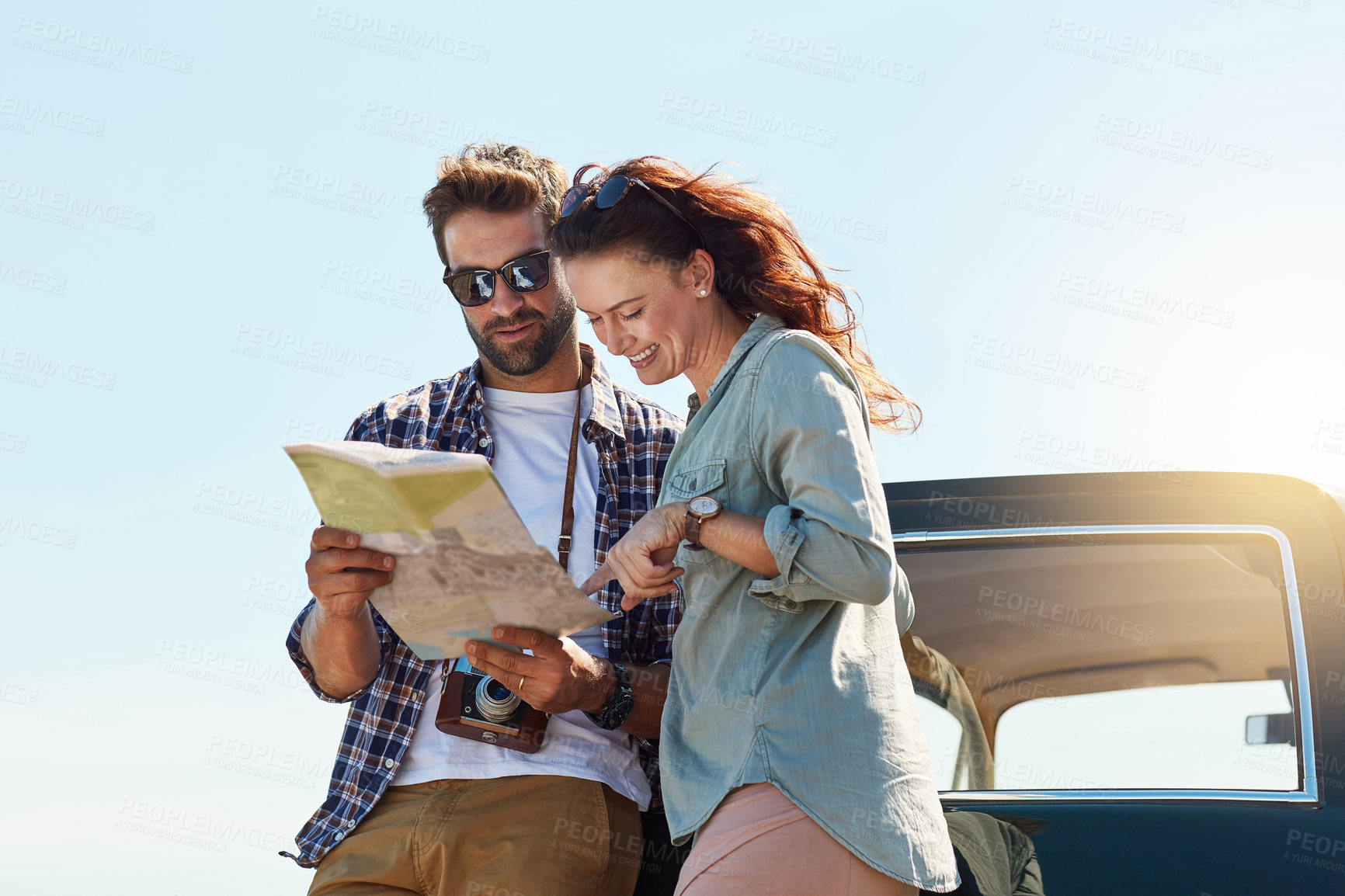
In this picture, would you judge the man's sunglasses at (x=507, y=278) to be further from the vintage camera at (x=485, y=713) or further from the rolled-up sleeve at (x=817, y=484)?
the rolled-up sleeve at (x=817, y=484)

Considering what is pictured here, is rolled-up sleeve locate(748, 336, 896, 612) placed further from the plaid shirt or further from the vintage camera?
the plaid shirt

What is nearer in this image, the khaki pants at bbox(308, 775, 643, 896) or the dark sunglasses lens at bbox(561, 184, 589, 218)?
the dark sunglasses lens at bbox(561, 184, 589, 218)

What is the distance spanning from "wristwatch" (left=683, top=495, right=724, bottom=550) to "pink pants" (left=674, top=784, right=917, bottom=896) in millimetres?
384

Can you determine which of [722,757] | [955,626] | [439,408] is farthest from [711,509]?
[439,408]

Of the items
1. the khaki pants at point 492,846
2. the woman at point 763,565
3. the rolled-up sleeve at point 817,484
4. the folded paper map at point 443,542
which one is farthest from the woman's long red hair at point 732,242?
the khaki pants at point 492,846

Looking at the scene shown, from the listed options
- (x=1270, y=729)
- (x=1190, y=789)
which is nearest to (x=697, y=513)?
(x=1190, y=789)

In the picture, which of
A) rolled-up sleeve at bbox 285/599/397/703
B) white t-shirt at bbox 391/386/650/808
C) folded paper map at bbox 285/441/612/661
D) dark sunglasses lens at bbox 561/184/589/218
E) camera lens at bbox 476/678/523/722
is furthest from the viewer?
rolled-up sleeve at bbox 285/599/397/703

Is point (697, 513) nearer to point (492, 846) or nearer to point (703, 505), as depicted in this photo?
point (703, 505)

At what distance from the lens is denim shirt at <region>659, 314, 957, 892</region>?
1586mm

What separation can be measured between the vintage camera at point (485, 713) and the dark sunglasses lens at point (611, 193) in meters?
0.97

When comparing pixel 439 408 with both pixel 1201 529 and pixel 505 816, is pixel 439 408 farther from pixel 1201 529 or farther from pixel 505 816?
pixel 1201 529

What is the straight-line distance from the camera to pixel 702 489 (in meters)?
1.81

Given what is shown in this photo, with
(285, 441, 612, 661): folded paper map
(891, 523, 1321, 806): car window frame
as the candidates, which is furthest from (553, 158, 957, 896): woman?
(891, 523, 1321, 806): car window frame

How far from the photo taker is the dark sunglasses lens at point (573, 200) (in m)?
2.12
